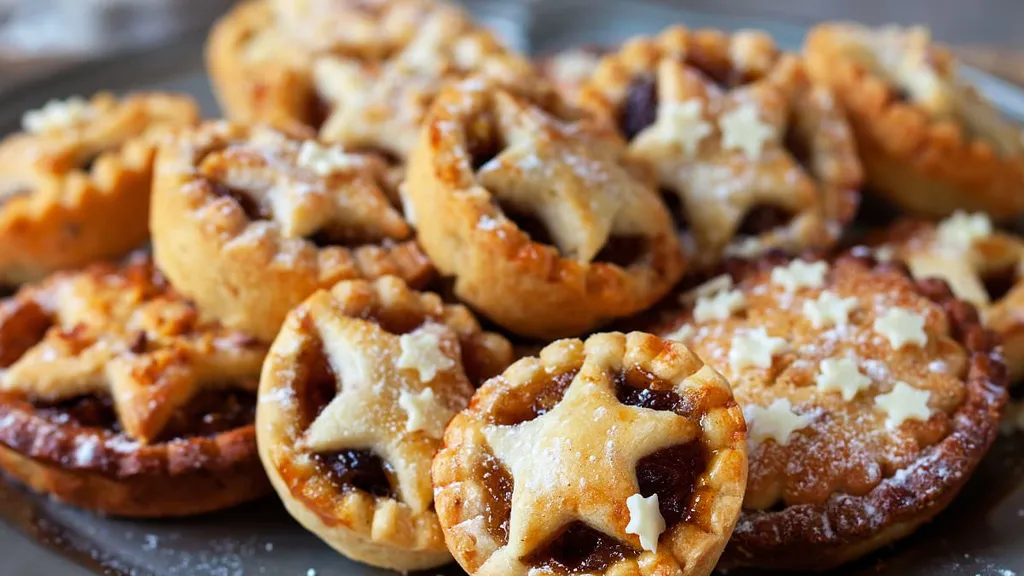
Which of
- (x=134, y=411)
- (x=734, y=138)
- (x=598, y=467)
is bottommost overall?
(x=134, y=411)

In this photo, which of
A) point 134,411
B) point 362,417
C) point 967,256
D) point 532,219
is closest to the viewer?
point 362,417

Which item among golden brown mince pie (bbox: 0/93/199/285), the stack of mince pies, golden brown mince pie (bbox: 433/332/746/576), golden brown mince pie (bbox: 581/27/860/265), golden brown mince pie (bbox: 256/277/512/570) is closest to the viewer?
golden brown mince pie (bbox: 433/332/746/576)

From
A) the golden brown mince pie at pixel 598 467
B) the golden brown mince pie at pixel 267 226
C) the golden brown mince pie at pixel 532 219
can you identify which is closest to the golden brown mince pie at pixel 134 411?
the golden brown mince pie at pixel 267 226

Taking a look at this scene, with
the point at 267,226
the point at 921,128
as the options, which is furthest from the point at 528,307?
the point at 921,128

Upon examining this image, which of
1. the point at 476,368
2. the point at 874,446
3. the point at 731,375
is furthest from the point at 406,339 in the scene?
the point at 874,446

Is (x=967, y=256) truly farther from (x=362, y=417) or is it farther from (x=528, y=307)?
(x=362, y=417)

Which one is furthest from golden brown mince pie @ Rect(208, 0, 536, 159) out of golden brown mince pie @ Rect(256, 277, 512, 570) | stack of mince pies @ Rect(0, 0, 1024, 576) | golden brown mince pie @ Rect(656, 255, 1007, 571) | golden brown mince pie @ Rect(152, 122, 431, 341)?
golden brown mince pie @ Rect(656, 255, 1007, 571)

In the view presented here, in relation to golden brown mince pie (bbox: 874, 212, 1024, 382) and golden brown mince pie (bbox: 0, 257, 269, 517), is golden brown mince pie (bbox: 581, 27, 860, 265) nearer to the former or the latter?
golden brown mince pie (bbox: 874, 212, 1024, 382)

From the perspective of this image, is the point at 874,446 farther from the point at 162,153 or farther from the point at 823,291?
the point at 162,153

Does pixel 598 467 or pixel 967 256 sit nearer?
pixel 598 467
